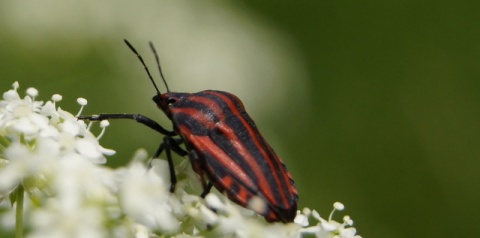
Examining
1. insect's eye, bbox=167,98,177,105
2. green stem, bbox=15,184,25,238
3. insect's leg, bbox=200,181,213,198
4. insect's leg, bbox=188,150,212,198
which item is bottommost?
green stem, bbox=15,184,25,238

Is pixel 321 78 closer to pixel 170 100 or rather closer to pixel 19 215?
pixel 170 100

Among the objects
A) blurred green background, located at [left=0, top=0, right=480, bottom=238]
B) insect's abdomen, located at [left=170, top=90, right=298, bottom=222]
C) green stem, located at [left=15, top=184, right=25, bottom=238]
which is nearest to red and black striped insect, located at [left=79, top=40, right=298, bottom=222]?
insect's abdomen, located at [left=170, top=90, right=298, bottom=222]

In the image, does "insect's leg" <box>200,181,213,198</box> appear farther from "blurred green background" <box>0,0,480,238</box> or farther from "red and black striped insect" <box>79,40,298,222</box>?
"blurred green background" <box>0,0,480,238</box>

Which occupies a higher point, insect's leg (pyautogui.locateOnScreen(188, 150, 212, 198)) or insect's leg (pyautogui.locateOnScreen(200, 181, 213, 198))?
insect's leg (pyautogui.locateOnScreen(188, 150, 212, 198))

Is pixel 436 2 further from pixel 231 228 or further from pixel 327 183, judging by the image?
pixel 231 228

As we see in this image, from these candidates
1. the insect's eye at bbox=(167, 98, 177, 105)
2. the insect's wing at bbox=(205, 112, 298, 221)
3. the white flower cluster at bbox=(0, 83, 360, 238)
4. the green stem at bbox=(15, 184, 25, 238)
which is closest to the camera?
the white flower cluster at bbox=(0, 83, 360, 238)

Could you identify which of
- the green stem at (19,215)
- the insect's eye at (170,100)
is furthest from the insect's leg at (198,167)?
the green stem at (19,215)

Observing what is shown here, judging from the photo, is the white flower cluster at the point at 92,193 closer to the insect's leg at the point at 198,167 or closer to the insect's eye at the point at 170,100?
the insect's leg at the point at 198,167

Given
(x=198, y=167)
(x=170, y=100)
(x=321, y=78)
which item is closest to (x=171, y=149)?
(x=198, y=167)
